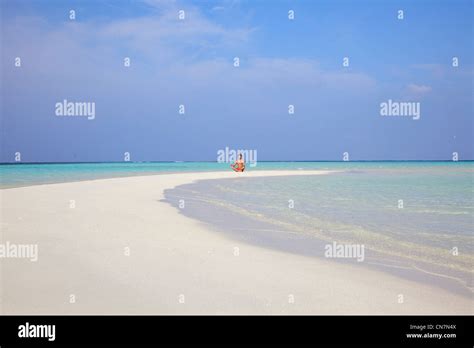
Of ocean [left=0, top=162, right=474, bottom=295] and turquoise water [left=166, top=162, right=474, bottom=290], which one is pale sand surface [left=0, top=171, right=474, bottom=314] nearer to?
ocean [left=0, top=162, right=474, bottom=295]

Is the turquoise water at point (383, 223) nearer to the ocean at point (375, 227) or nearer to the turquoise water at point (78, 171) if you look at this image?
the ocean at point (375, 227)

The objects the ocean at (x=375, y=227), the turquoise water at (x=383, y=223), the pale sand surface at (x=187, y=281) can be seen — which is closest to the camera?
the pale sand surface at (x=187, y=281)

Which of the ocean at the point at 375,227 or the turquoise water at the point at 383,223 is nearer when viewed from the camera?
the ocean at the point at 375,227

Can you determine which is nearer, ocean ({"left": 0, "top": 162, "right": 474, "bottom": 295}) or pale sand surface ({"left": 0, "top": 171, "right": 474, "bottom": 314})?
pale sand surface ({"left": 0, "top": 171, "right": 474, "bottom": 314})

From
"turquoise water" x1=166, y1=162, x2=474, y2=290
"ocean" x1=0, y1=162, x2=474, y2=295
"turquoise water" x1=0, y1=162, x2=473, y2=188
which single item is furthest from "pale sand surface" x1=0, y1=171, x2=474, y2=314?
"turquoise water" x1=0, y1=162, x2=473, y2=188

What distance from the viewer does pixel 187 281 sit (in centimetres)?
532

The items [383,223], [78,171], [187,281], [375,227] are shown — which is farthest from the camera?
[78,171]

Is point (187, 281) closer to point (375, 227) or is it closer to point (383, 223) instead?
point (375, 227)

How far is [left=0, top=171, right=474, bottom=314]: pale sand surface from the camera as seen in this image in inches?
177

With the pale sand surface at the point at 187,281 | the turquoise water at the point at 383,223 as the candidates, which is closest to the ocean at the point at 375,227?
the turquoise water at the point at 383,223

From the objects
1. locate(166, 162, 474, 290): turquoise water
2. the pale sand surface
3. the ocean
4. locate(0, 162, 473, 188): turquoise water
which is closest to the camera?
the pale sand surface

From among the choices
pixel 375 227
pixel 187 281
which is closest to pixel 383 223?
pixel 375 227

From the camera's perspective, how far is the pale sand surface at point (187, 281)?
4.50 m
